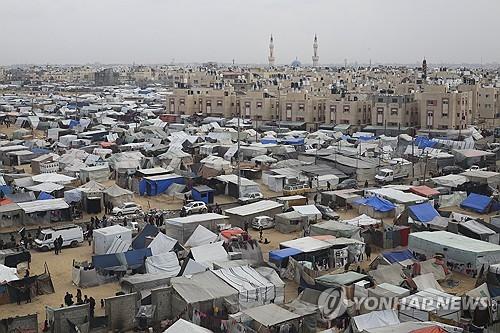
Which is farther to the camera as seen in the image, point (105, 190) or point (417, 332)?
point (105, 190)

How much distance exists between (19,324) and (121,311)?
50.0 inches

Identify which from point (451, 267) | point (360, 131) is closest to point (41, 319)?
point (451, 267)

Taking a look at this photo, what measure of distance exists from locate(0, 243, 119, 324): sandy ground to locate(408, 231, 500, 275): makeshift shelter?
17.5 ft

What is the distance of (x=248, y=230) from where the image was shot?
13117 millimetres

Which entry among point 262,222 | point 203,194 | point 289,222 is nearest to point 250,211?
point 262,222

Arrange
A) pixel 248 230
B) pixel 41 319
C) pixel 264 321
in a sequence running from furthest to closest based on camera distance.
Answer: pixel 248 230
pixel 41 319
pixel 264 321

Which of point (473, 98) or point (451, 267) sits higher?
point (473, 98)

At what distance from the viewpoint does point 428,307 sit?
7.78 metres

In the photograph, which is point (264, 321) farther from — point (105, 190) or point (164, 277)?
point (105, 190)

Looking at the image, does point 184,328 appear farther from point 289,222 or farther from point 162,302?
point 289,222

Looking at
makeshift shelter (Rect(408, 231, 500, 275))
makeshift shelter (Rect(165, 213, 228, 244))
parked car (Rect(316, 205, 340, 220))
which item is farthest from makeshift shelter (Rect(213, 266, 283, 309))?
parked car (Rect(316, 205, 340, 220))

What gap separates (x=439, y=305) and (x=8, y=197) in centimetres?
1059

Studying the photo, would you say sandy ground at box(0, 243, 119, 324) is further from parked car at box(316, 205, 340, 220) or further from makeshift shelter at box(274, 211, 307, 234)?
parked car at box(316, 205, 340, 220)

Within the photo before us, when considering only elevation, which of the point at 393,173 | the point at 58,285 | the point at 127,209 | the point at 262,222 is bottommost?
the point at 58,285
